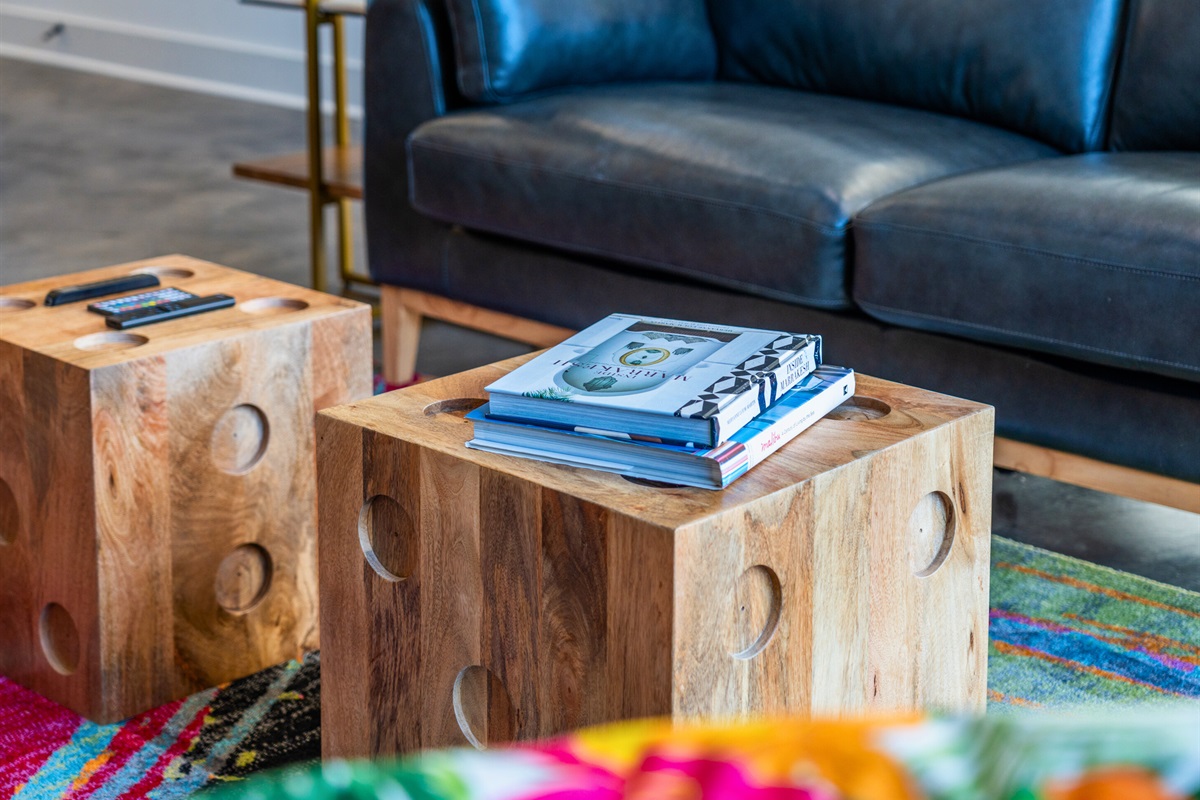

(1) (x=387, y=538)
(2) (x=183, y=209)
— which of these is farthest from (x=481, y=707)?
(2) (x=183, y=209)

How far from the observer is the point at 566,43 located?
2234 mm

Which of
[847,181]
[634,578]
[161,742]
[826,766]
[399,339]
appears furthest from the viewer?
[399,339]

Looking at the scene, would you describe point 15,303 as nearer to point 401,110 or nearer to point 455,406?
point 455,406

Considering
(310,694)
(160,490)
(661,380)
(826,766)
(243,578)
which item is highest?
(826,766)

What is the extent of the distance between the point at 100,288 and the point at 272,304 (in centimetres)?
19

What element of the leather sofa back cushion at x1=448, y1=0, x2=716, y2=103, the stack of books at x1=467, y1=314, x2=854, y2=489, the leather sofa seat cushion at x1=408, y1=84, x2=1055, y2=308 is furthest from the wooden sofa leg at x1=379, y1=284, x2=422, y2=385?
the stack of books at x1=467, y1=314, x2=854, y2=489

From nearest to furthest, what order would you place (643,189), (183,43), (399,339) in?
1. (643,189)
2. (399,339)
3. (183,43)

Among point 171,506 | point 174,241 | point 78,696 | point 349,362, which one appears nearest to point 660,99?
point 349,362

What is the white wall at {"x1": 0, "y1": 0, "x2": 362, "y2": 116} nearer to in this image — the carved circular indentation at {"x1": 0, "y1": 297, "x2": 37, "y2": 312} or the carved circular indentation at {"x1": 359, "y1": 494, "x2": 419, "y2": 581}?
the carved circular indentation at {"x1": 0, "y1": 297, "x2": 37, "y2": 312}

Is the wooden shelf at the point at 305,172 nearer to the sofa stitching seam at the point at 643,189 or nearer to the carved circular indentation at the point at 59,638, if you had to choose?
the sofa stitching seam at the point at 643,189

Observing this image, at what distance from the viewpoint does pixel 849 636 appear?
1068 mm

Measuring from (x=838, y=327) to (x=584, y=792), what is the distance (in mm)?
1555

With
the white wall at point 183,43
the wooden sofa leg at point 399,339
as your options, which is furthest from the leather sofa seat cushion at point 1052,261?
the white wall at point 183,43

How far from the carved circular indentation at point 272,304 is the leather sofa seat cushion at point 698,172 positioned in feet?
1.94
